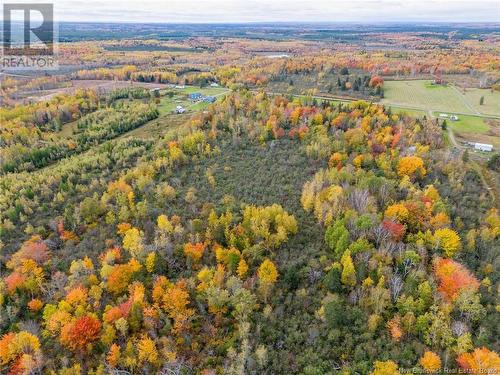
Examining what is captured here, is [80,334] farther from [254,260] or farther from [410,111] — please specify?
[410,111]

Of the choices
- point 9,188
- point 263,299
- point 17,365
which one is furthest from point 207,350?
point 9,188

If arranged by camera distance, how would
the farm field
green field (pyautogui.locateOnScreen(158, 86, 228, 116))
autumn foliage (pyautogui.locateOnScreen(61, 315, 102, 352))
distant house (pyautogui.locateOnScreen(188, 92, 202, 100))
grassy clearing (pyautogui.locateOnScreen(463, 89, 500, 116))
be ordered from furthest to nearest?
distant house (pyautogui.locateOnScreen(188, 92, 202, 100)) → green field (pyautogui.locateOnScreen(158, 86, 228, 116)) → the farm field → grassy clearing (pyautogui.locateOnScreen(463, 89, 500, 116)) → autumn foliage (pyautogui.locateOnScreen(61, 315, 102, 352))

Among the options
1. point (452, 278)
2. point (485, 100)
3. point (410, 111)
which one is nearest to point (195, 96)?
point (410, 111)

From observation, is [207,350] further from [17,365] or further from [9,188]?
[9,188]

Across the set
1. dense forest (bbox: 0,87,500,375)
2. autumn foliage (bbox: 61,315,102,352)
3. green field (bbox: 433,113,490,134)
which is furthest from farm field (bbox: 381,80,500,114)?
autumn foliage (bbox: 61,315,102,352)

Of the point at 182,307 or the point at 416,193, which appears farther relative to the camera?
the point at 416,193

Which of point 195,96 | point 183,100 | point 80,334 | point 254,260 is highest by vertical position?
point 195,96

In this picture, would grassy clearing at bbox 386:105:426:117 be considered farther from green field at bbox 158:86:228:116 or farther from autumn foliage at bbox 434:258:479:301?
autumn foliage at bbox 434:258:479:301
